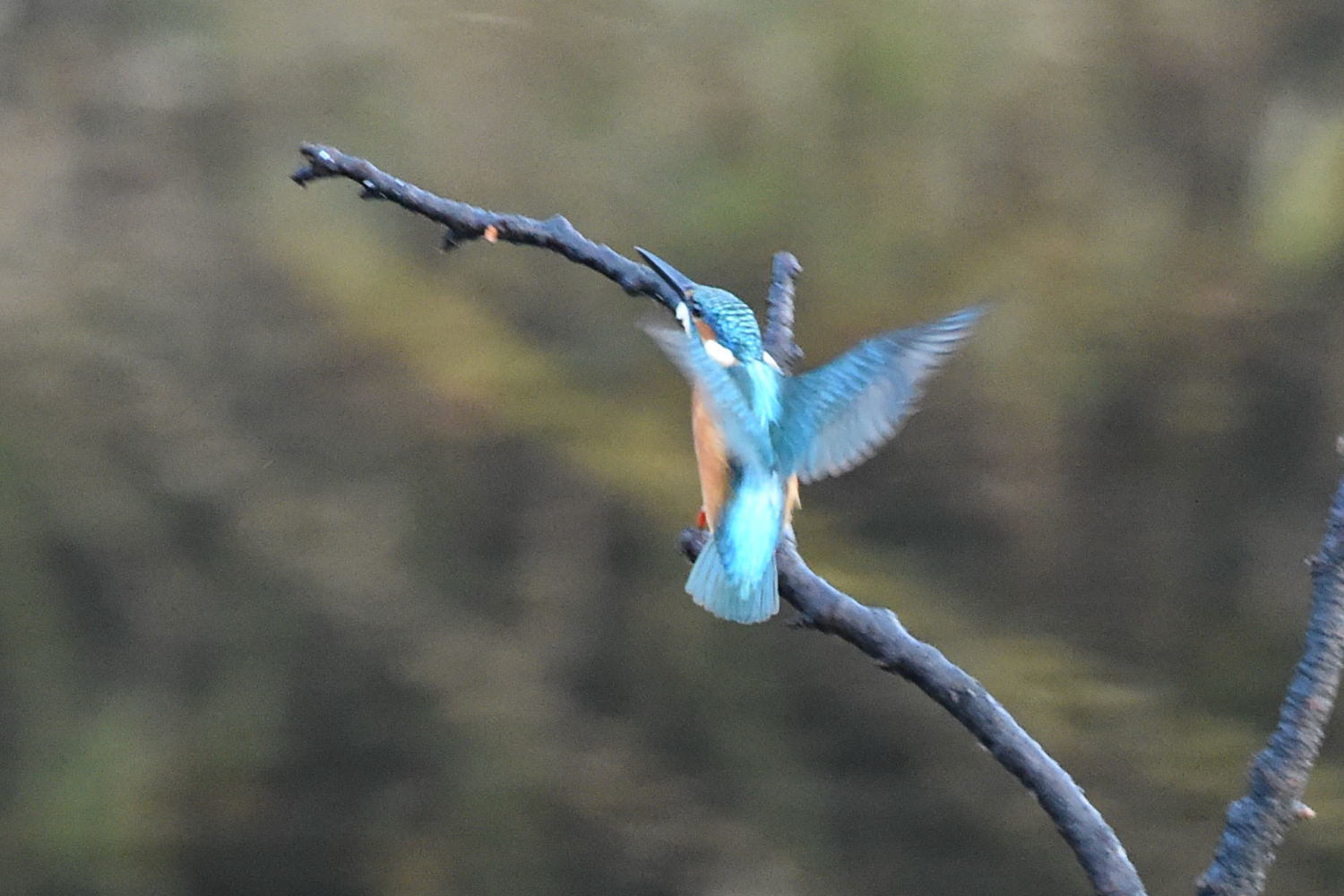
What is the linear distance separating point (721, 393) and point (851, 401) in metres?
0.17

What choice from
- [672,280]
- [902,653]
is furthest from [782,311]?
[902,653]

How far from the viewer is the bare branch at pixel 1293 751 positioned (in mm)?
1079

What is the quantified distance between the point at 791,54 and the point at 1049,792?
79.6 inches

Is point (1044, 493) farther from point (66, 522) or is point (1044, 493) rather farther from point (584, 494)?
point (66, 522)

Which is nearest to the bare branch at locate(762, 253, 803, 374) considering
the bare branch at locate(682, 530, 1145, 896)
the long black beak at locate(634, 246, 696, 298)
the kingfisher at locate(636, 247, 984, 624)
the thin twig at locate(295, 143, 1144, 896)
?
the kingfisher at locate(636, 247, 984, 624)

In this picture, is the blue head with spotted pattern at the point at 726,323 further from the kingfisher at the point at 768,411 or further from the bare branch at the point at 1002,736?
the bare branch at the point at 1002,736

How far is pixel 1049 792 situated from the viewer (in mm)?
1079

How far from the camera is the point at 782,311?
161cm

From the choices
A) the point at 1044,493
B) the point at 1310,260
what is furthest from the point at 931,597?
the point at 1310,260

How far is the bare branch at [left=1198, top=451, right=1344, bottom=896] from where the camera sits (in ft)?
3.54

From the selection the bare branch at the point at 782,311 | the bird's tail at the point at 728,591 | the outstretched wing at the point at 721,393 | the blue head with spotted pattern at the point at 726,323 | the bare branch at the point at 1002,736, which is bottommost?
the bare branch at the point at 1002,736

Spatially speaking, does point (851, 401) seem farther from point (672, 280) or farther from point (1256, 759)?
point (1256, 759)

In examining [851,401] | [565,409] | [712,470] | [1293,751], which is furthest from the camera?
[565,409]

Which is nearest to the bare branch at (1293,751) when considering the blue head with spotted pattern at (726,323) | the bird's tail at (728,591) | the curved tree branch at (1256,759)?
the curved tree branch at (1256,759)
